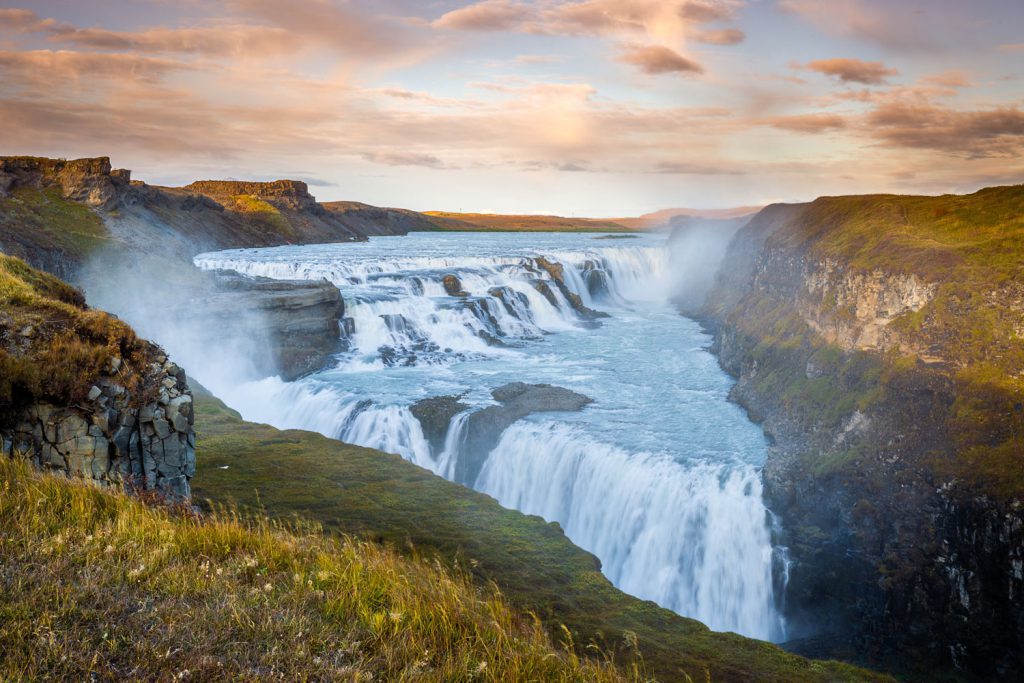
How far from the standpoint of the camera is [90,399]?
10.3 metres

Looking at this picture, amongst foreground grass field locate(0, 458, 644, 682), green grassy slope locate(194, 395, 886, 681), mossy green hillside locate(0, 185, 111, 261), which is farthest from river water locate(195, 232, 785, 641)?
mossy green hillside locate(0, 185, 111, 261)

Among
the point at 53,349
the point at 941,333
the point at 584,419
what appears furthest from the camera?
the point at 584,419

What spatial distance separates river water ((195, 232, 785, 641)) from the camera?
1808cm

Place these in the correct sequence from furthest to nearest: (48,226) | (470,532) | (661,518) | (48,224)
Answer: (48,224) → (48,226) → (661,518) → (470,532)

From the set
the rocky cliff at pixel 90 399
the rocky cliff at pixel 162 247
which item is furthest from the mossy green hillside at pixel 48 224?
the rocky cliff at pixel 90 399

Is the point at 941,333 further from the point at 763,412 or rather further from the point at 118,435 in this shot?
the point at 118,435

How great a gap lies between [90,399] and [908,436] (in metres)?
19.9

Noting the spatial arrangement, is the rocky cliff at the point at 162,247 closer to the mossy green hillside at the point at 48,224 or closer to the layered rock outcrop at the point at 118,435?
the mossy green hillside at the point at 48,224

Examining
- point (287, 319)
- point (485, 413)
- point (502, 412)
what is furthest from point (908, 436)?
point (287, 319)

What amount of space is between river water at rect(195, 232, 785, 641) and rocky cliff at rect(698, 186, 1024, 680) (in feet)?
4.66

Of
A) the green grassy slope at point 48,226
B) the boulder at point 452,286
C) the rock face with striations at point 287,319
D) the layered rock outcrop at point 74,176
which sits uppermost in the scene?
the layered rock outcrop at point 74,176

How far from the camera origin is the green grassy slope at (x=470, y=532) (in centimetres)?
1010

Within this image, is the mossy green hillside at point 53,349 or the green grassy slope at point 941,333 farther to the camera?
the green grassy slope at point 941,333

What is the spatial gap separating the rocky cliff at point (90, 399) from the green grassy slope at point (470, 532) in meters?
1.92
